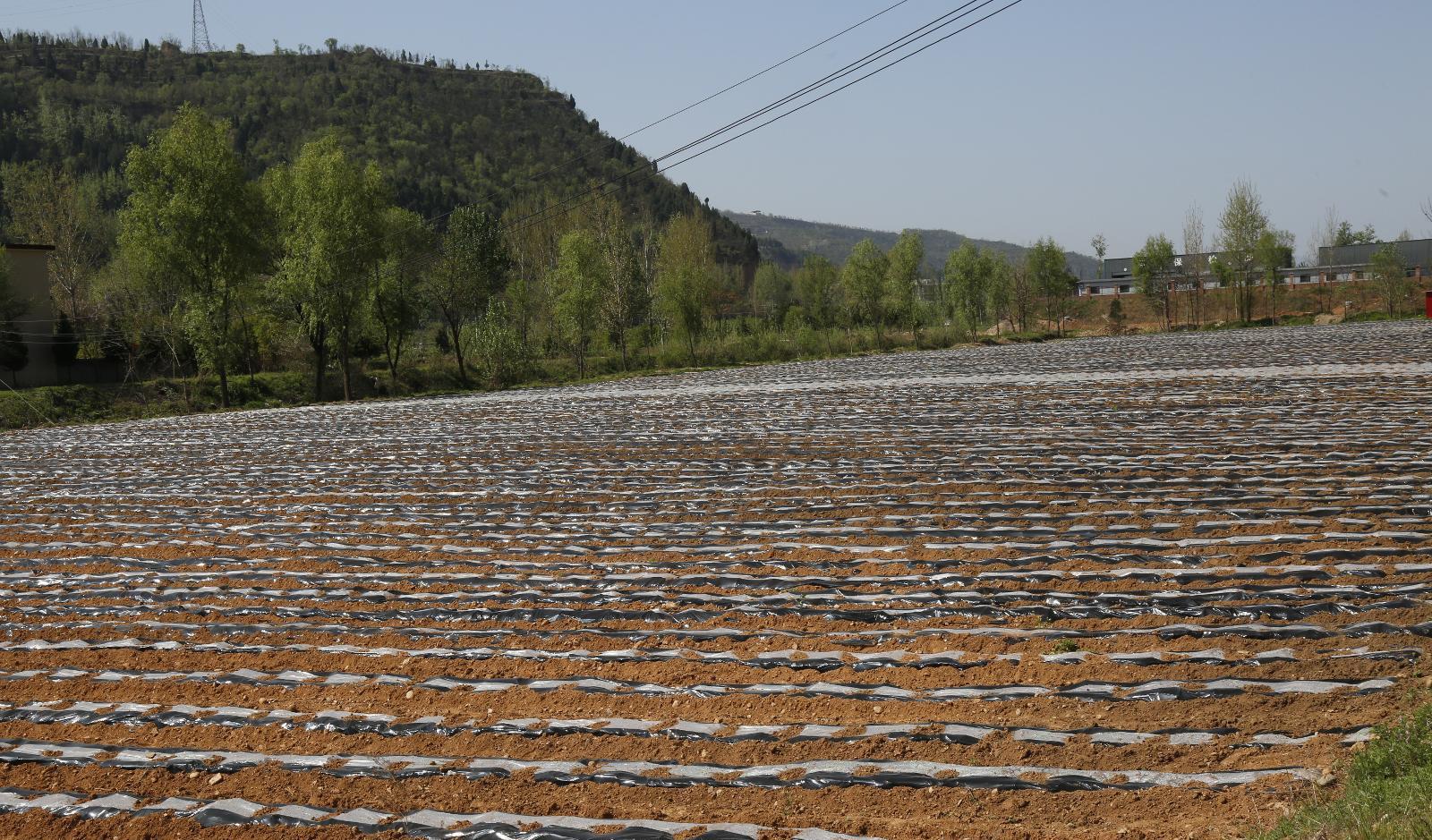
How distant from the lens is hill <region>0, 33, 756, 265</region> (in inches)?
2781

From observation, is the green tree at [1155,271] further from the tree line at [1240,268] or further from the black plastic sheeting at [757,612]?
the black plastic sheeting at [757,612]

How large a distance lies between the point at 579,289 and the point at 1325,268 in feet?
175

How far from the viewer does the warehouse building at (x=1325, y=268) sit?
5688 centimetres

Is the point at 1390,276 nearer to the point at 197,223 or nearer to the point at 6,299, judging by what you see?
the point at 197,223

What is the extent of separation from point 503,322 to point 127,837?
36.1 meters

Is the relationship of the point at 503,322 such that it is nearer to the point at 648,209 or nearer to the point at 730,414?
the point at 730,414

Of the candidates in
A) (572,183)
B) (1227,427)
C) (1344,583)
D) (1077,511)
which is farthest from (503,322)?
(572,183)

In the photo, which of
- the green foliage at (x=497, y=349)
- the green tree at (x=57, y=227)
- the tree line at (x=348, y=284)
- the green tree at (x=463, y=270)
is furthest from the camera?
the green tree at (x=463, y=270)

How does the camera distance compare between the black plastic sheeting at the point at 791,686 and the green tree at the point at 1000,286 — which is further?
the green tree at the point at 1000,286

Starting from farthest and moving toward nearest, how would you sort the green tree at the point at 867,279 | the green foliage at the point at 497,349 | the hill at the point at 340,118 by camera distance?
the hill at the point at 340,118 → the green tree at the point at 867,279 → the green foliage at the point at 497,349

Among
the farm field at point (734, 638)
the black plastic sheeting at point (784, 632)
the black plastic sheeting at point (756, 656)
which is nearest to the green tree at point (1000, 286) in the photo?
the farm field at point (734, 638)

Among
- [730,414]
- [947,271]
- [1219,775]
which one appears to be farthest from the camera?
[947,271]

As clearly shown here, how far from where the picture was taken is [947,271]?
192 feet

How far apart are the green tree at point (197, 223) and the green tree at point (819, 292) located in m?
34.8
